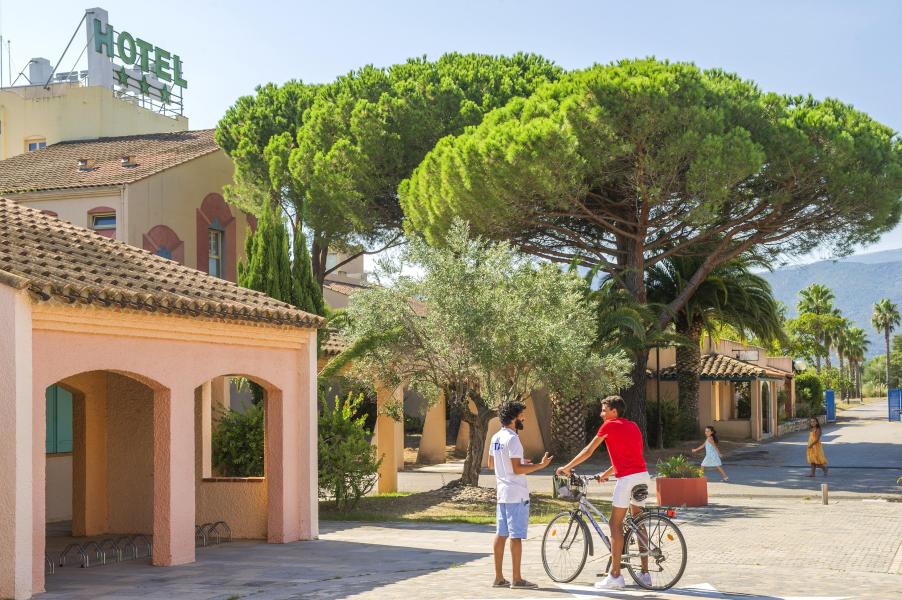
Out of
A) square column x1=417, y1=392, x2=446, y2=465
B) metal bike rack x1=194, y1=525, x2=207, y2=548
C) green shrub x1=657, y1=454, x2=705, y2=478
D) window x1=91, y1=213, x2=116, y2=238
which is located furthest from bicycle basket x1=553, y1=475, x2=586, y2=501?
square column x1=417, y1=392, x2=446, y2=465

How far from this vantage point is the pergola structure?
10508 millimetres

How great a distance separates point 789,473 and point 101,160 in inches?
811

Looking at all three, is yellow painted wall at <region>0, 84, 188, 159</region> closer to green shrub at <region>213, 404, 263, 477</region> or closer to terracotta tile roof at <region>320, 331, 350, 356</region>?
terracotta tile roof at <region>320, 331, 350, 356</region>

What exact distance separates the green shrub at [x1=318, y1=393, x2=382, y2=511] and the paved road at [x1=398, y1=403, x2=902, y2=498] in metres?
6.27

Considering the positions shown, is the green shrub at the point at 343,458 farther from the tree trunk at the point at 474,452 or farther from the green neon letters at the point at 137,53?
the green neon letters at the point at 137,53

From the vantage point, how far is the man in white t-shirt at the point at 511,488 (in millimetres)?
10266

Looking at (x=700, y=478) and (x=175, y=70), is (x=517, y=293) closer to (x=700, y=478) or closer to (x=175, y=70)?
(x=700, y=478)

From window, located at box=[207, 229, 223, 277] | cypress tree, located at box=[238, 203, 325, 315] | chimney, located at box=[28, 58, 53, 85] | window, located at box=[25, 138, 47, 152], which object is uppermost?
chimney, located at box=[28, 58, 53, 85]

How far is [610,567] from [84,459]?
342 inches

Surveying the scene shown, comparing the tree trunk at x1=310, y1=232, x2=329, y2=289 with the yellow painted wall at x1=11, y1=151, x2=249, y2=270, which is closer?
the yellow painted wall at x1=11, y1=151, x2=249, y2=270

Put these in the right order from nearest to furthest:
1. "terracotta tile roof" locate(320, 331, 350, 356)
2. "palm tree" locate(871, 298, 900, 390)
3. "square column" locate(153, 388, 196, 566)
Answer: "square column" locate(153, 388, 196, 566) < "terracotta tile roof" locate(320, 331, 350, 356) < "palm tree" locate(871, 298, 900, 390)

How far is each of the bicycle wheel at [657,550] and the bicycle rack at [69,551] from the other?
651cm

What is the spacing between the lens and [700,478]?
775 inches

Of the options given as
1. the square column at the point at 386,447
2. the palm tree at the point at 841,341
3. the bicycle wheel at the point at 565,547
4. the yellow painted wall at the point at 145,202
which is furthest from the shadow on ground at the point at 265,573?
the palm tree at the point at 841,341
